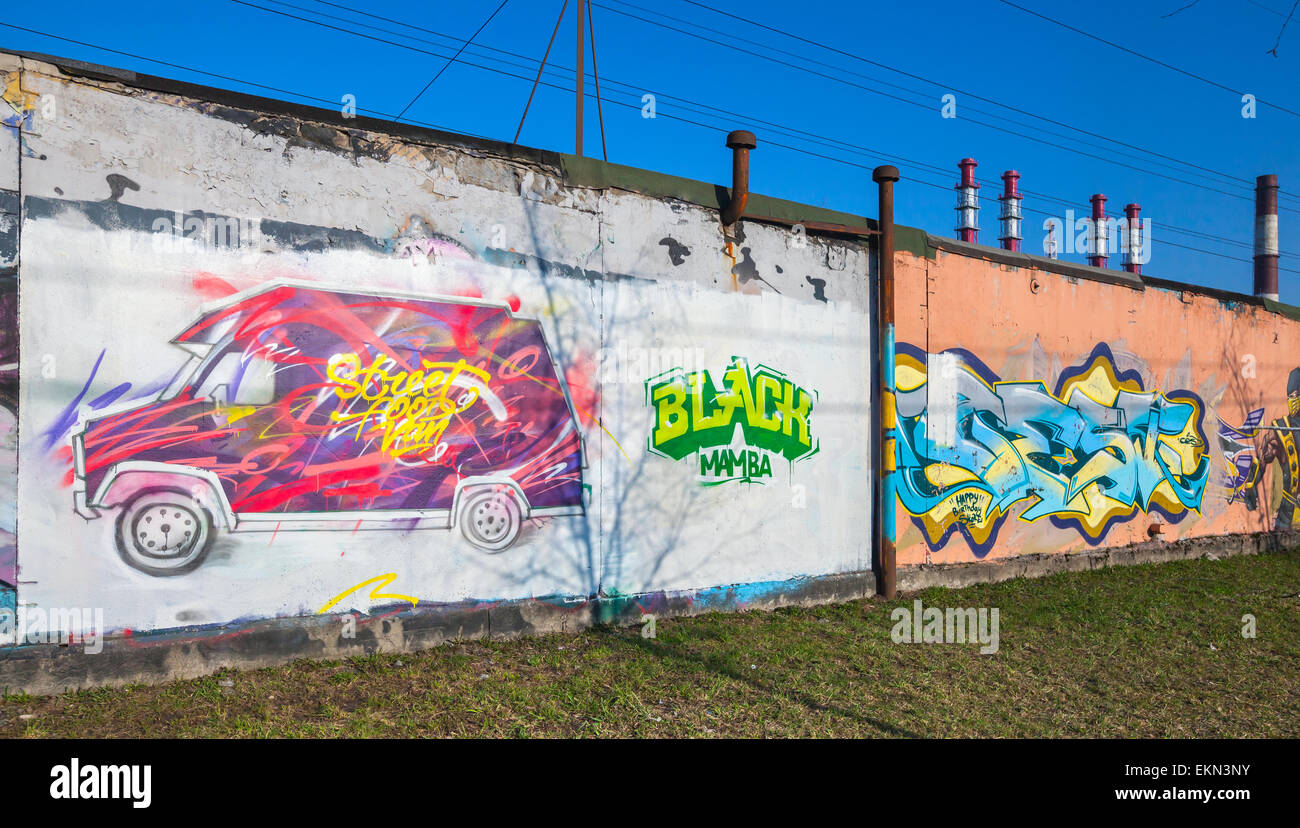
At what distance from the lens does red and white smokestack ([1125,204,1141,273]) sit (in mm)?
21719

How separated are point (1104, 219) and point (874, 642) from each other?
20.2 m

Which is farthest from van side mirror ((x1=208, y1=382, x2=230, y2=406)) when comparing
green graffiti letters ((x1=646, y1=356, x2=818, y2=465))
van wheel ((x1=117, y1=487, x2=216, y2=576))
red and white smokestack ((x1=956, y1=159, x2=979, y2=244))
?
red and white smokestack ((x1=956, y1=159, x2=979, y2=244))

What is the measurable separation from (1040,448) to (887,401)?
2.64 meters

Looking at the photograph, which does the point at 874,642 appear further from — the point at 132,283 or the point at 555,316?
the point at 132,283

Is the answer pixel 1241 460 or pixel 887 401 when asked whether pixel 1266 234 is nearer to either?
pixel 1241 460

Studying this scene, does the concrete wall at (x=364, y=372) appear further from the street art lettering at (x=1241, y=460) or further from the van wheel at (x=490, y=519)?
the street art lettering at (x=1241, y=460)

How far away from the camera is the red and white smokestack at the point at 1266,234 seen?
18844 millimetres

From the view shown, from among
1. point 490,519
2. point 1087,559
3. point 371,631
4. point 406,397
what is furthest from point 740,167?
point 1087,559

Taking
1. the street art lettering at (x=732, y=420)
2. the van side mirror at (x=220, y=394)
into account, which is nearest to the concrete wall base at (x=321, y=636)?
the street art lettering at (x=732, y=420)

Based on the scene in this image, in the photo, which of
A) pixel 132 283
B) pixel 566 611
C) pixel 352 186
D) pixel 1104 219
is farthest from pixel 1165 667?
pixel 1104 219

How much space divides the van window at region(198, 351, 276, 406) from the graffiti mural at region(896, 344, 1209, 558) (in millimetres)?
5436

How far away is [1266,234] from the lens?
1886 cm

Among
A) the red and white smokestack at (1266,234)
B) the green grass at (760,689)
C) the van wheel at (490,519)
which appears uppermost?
the red and white smokestack at (1266,234)

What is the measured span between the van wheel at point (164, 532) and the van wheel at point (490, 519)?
1532mm
